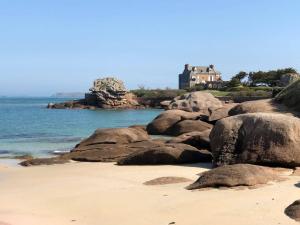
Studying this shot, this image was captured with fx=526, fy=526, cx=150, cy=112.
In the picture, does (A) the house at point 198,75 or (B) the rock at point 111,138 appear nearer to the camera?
(B) the rock at point 111,138

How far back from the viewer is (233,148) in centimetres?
1482

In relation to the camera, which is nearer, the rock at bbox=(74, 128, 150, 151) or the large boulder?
the large boulder

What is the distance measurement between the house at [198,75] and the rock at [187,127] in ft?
383

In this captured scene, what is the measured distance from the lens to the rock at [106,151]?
18.5 metres

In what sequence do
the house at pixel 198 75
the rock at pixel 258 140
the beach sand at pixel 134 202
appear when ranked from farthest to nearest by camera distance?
the house at pixel 198 75 < the rock at pixel 258 140 < the beach sand at pixel 134 202

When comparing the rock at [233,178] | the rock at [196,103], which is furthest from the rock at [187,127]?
the rock at [233,178]

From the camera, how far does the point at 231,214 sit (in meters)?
8.81

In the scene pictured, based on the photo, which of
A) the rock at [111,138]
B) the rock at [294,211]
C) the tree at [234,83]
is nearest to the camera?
the rock at [294,211]

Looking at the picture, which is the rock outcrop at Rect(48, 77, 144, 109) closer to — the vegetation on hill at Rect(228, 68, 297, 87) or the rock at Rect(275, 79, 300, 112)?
the vegetation on hill at Rect(228, 68, 297, 87)

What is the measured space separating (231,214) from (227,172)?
2.50 m

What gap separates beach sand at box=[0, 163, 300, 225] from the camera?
8.77m

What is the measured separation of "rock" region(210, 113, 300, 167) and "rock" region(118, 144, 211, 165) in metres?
1.62

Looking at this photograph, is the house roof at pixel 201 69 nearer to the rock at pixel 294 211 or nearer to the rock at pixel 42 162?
the rock at pixel 42 162

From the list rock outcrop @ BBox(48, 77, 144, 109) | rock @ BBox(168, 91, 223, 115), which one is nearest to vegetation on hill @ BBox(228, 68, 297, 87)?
rock outcrop @ BBox(48, 77, 144, 109)
